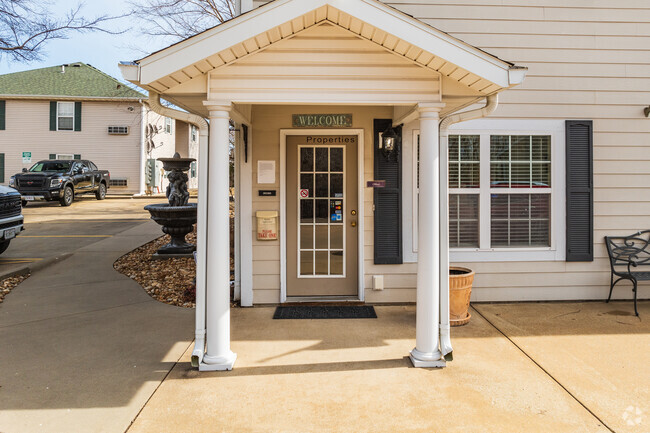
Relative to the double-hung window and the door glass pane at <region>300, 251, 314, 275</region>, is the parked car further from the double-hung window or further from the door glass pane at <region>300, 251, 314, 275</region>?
the double-hung window

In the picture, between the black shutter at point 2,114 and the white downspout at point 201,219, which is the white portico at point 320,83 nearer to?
the white downspout at point 201,219

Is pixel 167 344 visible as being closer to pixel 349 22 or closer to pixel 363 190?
pixel 363 190

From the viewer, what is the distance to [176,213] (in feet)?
23.0

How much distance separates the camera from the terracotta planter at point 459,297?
439 centimetres

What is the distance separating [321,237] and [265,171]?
1.05 metres

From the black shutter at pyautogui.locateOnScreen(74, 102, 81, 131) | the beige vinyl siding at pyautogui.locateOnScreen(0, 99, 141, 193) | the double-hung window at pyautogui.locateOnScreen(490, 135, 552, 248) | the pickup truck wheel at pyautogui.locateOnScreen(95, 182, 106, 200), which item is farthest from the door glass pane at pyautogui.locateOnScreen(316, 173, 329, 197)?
the black shutter at pyautogui.locateOnScreen(74, 102, 81, 131)

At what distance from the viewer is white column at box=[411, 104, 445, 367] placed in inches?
138

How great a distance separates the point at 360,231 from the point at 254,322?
1627 millimetres

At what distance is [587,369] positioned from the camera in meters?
3.41

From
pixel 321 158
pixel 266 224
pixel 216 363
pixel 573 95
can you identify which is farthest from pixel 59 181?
pixel 573 95

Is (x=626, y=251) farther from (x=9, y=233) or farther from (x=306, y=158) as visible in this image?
(x=9, y=233)

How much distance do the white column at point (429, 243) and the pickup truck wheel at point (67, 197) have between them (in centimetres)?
1425

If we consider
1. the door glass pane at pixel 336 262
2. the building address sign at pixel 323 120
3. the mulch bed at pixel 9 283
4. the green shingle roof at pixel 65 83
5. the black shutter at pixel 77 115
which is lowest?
the mulch bed at pixel 9 283
